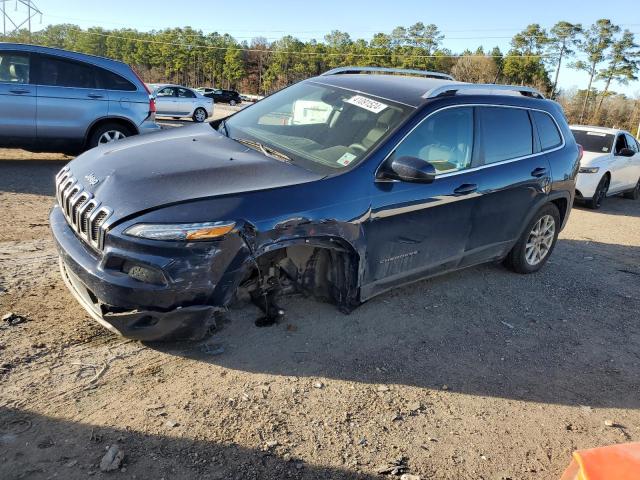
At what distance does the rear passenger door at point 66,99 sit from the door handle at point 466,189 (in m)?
6.75

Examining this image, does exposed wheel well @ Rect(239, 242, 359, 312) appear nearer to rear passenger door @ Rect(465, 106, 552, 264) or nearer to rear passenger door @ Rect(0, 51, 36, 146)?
rear passenger door @ Rect(465, 106, 552, 264)

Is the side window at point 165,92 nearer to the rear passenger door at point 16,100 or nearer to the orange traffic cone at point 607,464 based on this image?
the rear passenger door at point 16,100

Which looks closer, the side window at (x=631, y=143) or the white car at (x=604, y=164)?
the white car at (x=604, y=164)

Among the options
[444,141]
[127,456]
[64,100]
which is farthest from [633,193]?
[127,456]

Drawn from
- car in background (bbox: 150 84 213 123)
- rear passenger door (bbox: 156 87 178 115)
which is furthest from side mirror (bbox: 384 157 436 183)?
rear passenger door (bbox: 156 87 178 115)

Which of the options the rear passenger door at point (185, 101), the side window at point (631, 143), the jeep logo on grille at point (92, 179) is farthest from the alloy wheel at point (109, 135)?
the rear passenger door at point (185, 101)

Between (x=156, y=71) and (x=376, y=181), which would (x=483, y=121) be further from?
(x=156, y=71)

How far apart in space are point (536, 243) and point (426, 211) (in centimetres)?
219

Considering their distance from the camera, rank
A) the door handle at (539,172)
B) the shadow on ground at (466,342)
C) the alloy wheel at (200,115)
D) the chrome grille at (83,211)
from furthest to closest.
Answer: the alloy wheel at (200,115) → the door handle at (539,172) → the shadow on ground at (466,342) → the chrome grille at (83,211)

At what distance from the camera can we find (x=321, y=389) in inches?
127

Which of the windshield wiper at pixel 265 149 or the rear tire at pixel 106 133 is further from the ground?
the windshield wiper at pixel 265 149

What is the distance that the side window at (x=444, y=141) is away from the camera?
3979mm

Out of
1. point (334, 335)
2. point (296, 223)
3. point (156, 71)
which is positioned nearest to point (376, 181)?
point (296, 223)

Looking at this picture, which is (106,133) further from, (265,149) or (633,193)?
(633,193)
